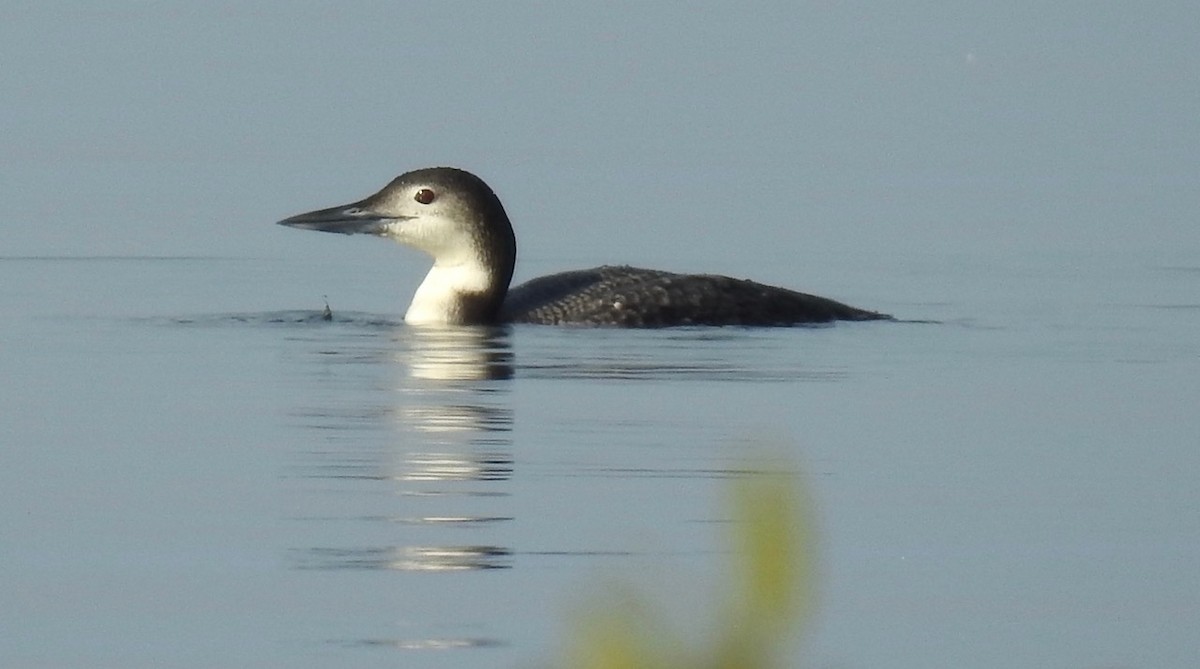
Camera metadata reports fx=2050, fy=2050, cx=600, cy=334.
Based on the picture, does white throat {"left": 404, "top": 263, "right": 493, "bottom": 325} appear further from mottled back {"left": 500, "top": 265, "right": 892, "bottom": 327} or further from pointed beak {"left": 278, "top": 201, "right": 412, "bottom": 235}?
pointed beak {"left": 278, "top": 201, "right": 412, "bottom": 235}

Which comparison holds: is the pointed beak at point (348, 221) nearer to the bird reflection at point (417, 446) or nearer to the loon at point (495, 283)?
the loon at point (495, 283)

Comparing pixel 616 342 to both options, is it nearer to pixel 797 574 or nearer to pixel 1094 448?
pixel 1094 448

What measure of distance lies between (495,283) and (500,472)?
458 cm

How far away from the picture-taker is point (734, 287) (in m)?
9.73

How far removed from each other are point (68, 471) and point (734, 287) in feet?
15.8

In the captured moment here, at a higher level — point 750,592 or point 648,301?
point 648,301

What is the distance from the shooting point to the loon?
9.54 metres

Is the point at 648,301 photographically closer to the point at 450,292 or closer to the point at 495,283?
the point at 495,283

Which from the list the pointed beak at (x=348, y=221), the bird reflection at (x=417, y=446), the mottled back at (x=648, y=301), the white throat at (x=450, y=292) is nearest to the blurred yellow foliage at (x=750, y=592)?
the bird reflection at (x=417, y=446)

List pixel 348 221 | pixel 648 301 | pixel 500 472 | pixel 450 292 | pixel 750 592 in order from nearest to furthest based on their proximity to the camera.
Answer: pixel 750 592, pixel 500 472, pixel 648 301, pixel 450 292, pixel 348 221

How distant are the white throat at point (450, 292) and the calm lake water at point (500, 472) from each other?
0.28 meters

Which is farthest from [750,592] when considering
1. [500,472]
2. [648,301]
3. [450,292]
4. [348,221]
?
[348,221]

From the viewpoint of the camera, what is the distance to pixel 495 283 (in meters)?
9.80

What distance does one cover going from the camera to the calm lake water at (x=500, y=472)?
3.39m
